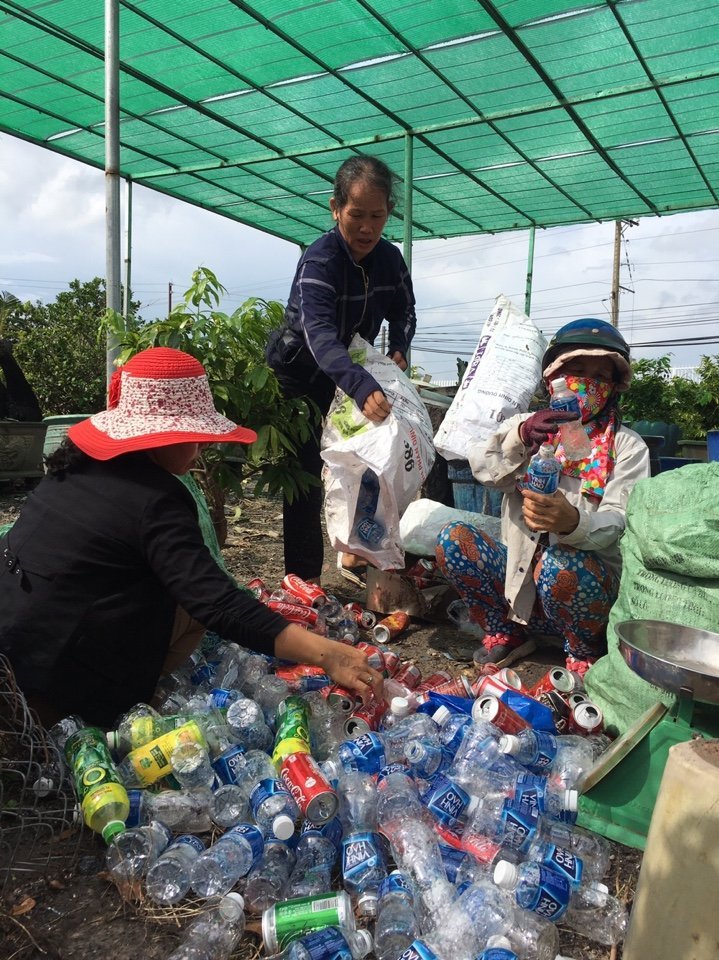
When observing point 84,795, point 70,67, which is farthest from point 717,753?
point 70,67

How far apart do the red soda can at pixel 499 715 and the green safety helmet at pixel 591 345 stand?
1.47 metres

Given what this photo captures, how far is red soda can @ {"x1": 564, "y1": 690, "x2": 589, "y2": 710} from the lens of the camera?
8.46 ft

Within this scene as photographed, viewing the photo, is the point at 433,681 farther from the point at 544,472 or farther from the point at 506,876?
the point at 506,876

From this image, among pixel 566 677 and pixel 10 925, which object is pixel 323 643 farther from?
pixel 566 677

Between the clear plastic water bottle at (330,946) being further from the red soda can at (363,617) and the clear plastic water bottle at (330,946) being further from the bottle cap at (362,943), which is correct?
the red soda can at (363,617)

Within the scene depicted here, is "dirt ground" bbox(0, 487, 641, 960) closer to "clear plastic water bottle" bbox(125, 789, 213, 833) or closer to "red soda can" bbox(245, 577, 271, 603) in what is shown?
"clear plastic water bottle" bbox(125, 789, 213, 833)

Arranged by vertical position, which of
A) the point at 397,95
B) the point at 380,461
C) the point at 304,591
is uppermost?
the point at 397,95

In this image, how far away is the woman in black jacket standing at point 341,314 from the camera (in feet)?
10.9

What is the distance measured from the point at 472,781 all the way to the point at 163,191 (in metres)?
9.99

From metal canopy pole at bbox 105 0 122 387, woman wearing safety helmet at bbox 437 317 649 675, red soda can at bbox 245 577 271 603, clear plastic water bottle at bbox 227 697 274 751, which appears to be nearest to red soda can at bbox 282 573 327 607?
red soda can at bbox 245 577 271 603

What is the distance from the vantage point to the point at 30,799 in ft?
7.00

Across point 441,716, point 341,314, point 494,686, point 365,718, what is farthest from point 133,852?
point 341,314

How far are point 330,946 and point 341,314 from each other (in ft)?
9.27

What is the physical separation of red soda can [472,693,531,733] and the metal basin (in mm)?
481
